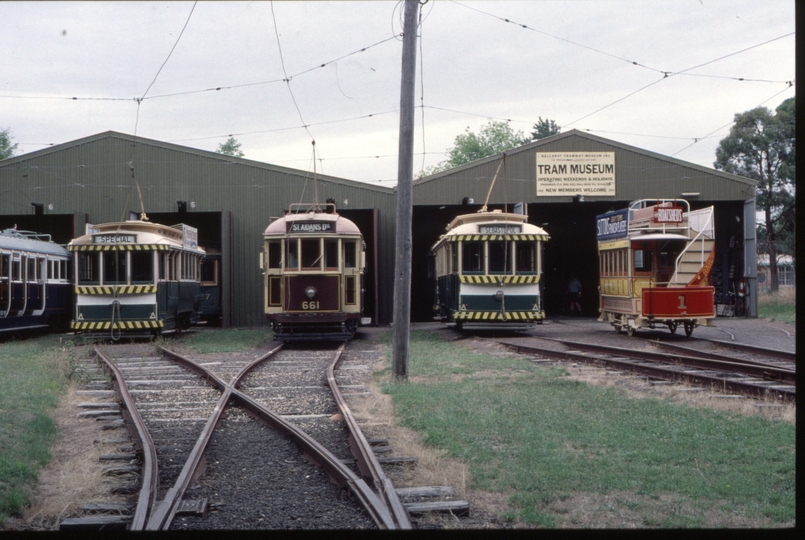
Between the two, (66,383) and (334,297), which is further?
(334,297)

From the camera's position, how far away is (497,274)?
64.8 ft

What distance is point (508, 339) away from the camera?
19656 mm

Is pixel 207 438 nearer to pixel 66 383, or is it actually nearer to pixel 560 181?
pixel 66 383

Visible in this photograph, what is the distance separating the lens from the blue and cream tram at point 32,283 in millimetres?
19453

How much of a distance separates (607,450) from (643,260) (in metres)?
13.3

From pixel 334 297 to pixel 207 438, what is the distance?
1097cm

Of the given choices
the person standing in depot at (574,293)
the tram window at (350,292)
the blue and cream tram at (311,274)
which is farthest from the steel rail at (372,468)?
the person standing in depot at (574,293)

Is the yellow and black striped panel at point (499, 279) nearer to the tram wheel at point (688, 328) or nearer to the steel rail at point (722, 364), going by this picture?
the steel rail at point (722, 364)

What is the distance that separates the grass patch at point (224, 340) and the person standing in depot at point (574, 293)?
16.0 meters

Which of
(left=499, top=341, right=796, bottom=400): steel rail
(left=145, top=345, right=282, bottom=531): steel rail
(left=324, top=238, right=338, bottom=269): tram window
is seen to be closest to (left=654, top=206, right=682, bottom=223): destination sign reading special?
(left=499, top=341, right=796, bottom=400): steel rail

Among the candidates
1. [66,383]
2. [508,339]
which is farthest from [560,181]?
[66,383]

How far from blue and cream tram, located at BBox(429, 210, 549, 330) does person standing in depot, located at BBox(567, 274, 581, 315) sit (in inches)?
592

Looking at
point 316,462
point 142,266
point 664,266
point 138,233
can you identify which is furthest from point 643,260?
point 316,462

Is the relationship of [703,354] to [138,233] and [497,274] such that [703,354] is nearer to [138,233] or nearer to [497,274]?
[497,274]
